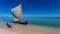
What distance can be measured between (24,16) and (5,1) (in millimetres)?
410

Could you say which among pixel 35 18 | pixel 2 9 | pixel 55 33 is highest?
pixel 2 9

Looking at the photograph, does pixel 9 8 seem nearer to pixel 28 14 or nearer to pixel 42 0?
pixel 28 14

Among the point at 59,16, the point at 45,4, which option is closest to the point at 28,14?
the point at 45,4

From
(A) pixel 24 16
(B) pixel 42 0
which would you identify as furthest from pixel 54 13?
(A) pixel 24 16

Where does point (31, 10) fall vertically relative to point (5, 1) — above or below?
below

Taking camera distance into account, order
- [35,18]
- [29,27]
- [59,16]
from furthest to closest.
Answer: [29,27]
[35,18]
[59,16]

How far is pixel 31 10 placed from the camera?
2422 mm

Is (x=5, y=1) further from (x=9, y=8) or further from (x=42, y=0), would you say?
(x=42, y=0)

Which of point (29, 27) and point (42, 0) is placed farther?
point (29, 27)

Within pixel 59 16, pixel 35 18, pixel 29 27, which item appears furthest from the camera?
pixel 29 27

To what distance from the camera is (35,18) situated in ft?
8.09

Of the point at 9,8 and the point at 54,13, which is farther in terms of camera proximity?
the point at 9,8

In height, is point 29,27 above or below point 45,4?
below

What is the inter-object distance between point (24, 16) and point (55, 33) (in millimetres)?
585
